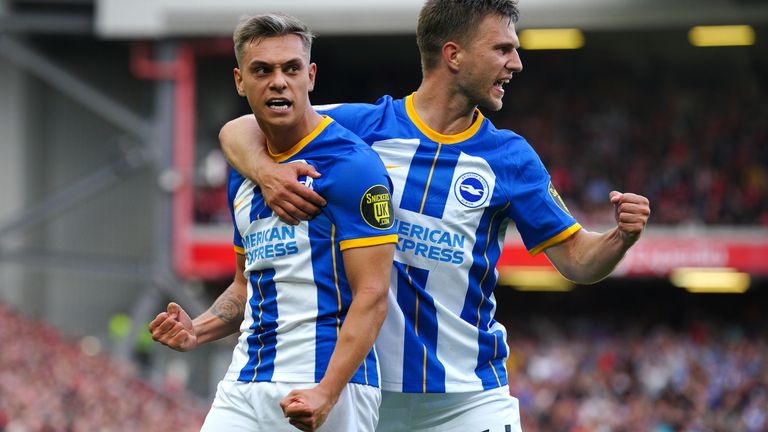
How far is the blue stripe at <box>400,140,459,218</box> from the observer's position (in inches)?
165

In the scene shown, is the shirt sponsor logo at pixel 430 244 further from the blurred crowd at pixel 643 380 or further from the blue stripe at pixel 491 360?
the blurred crowd at pixel 643 380

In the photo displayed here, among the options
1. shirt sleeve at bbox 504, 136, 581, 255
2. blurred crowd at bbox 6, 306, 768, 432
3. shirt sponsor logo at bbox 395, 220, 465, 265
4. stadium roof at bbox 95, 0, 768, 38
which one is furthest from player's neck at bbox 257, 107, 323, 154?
stadium roof at bbox 95, 0, 768, 38

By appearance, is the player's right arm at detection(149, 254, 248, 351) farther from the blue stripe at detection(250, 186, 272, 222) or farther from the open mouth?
the open mouth

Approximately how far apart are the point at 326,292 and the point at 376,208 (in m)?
0.28

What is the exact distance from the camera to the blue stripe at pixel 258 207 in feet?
12.4

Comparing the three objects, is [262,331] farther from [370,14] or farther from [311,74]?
[370,14]

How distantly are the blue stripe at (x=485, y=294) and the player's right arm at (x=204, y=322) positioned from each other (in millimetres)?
750

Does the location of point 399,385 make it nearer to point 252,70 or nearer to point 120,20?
point 252,70

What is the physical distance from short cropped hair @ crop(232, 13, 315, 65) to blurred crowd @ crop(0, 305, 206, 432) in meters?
10.5

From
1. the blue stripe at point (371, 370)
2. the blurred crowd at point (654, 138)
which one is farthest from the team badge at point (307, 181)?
the blurred crowd at point (654, 138)

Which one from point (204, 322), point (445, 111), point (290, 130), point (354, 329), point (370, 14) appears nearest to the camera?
point (354, 329)

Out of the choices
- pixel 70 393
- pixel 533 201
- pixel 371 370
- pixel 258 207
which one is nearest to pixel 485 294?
pixel 533 201

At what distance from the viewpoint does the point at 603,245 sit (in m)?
4.07

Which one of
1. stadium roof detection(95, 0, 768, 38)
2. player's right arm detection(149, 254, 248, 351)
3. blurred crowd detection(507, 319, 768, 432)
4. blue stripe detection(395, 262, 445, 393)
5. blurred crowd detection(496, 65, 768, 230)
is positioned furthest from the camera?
blurred crowd detection(496, 65, 768, 230)
